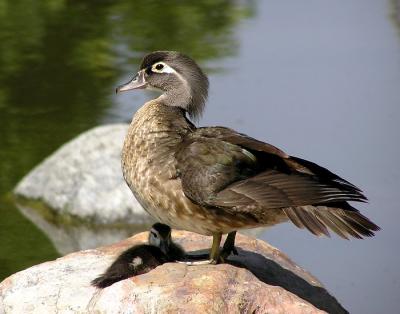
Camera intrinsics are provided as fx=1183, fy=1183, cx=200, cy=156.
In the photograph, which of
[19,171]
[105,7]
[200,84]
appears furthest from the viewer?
[105,7]

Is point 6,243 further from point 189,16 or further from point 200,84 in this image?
point 189,16

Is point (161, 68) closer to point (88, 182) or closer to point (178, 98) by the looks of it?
point (178, 98)

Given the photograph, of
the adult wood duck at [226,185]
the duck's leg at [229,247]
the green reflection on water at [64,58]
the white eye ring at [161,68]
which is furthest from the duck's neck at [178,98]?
the green reflection on water at [64,58]

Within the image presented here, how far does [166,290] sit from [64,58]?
26.6 feet

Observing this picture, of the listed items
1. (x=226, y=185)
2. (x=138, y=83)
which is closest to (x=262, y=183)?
(x=226, y=185)

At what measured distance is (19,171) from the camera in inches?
435

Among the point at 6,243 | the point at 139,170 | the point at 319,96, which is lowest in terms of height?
the point at 6,243

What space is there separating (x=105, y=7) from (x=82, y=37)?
1649 mm

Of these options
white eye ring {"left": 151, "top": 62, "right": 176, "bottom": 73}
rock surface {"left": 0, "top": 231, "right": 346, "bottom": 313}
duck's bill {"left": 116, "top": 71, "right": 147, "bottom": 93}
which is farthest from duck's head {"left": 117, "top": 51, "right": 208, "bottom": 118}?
rock surface {"left": 0, "top": 231, "right": 346, "bottom": 313}

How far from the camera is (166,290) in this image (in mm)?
6293

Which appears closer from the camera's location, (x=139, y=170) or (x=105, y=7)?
(x=139, y=170)

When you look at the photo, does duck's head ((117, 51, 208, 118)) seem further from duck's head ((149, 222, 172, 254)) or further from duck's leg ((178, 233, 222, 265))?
duck's leg ((178, 233, 222, 265))

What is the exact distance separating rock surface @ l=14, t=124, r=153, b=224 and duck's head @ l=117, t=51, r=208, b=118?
2.81 m

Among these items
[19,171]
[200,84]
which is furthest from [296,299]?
[19,171]
